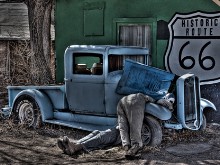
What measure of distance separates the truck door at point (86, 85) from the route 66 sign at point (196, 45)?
113 inches

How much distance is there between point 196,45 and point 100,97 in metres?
3.49

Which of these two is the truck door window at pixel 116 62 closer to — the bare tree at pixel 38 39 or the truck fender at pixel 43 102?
the truck fender at pixel 43 102

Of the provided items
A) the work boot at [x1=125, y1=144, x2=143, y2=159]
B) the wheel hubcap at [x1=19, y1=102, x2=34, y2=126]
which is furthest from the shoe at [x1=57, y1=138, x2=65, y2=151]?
the wheel hubcap at [x1=19, y1=102, x2=34, y2=126]

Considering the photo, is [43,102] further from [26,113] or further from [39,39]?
[39,39]

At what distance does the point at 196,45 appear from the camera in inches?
409

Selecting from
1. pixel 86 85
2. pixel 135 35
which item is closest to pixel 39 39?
pixel 135 35

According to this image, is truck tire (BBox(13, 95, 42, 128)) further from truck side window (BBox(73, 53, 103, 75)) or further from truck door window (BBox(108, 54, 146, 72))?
truck door window (BBox(108, 54, 146, 72))

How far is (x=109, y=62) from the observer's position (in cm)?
816

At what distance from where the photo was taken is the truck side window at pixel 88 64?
8226 millimetres

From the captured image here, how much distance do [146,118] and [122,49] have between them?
67.1 inches

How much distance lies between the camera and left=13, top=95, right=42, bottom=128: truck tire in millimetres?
8875

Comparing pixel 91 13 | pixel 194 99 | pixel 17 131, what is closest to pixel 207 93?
pixel 194 99

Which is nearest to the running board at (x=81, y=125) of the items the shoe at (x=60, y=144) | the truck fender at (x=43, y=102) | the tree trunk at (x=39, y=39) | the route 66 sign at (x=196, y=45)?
the truck fender at (x=43, y=102)

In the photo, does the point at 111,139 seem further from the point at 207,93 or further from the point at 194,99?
the point at 207,93
